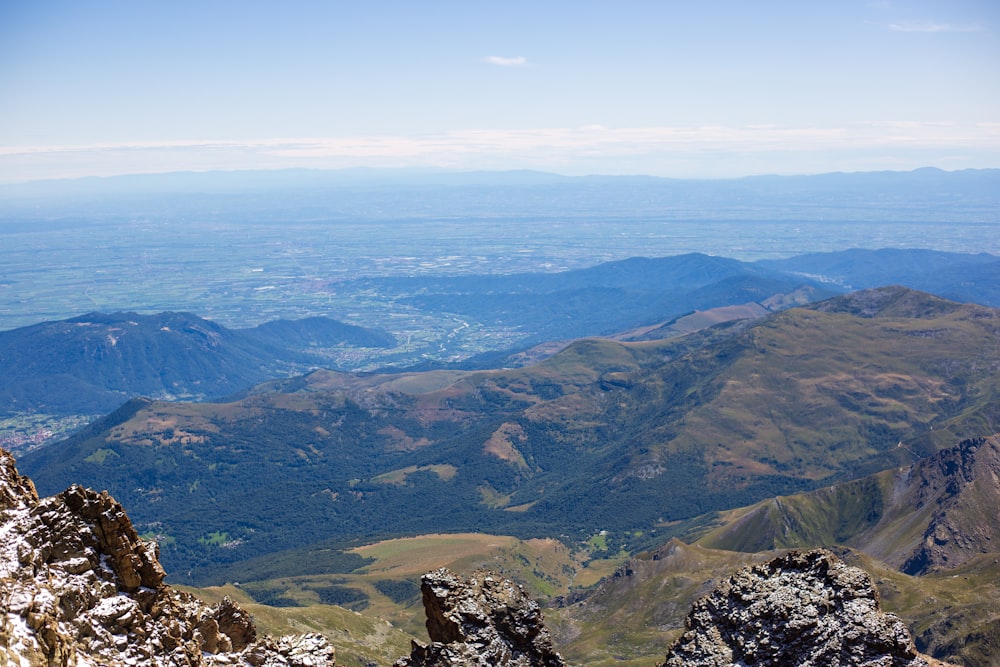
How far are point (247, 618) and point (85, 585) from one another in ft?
38.2

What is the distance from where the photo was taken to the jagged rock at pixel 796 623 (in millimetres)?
35094

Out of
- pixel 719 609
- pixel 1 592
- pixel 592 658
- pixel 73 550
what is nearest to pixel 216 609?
pixel 73 550

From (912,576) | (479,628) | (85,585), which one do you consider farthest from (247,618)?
(912,576)

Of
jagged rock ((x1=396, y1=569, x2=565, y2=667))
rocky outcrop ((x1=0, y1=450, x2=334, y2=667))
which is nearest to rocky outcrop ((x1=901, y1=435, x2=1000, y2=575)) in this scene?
jagged rock ((x1=396, y1=569, x2=565, y2=667))

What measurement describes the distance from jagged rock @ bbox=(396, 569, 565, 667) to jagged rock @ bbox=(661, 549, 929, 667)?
7.40 m

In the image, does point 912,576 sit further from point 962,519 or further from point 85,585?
point 85,585

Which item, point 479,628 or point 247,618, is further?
point 247,618

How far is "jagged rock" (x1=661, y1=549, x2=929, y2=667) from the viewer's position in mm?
35094

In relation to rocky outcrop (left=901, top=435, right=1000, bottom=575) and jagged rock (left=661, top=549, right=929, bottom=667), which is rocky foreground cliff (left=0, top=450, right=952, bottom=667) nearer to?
jagged rock (left=661, top=549, right=929, bottom=667)

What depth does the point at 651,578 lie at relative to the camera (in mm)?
176125

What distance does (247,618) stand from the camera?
38688mm

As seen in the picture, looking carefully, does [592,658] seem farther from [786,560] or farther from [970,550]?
[786,560]

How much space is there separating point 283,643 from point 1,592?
46.0 feet

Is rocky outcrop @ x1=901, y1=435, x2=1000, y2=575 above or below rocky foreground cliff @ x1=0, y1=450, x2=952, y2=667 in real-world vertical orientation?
below
